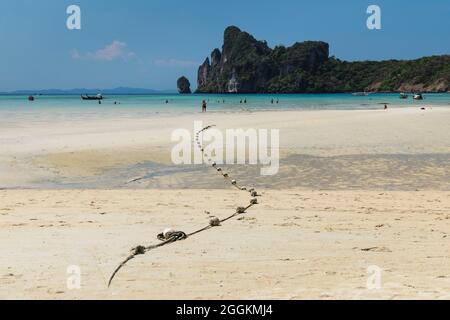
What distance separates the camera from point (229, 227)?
8.43 m

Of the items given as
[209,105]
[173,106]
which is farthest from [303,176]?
[209,105]

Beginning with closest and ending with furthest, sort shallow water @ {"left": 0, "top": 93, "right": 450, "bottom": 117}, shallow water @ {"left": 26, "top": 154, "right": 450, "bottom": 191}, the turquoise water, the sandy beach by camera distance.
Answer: the sandy beach, shallow water @ {"left": 26, "top": 154, "right": 450, "bottom": 191}, shallow water @ {"left": 0, "top": 93, "right": 450, "bottom": 117}, the turquoise water

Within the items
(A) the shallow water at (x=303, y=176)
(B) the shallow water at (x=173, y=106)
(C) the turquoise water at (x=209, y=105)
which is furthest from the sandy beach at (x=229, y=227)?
(C) the turquoise water at (x=209, y=105)

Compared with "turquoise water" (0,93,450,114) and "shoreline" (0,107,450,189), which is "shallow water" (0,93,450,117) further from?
"shoreline" (0,107,450,189)

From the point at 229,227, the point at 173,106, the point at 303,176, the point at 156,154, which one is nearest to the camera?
the point at 229,227

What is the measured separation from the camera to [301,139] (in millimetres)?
22844

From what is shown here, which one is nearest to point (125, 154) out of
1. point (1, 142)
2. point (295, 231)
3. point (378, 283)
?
point (1, 142)

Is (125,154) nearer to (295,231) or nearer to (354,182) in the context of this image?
(354,182)

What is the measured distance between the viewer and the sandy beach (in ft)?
18.3

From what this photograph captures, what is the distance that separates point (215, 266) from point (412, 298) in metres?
2.27

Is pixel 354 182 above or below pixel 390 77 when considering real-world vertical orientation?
below

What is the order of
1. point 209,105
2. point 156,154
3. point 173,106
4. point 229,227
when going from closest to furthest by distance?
1. point 229,227
2. point 156,154
3. point 173,106
4. point 209,105

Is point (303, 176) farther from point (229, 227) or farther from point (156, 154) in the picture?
point (156, 154)

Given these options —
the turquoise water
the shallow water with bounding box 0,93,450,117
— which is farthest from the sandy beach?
the turquoise water
